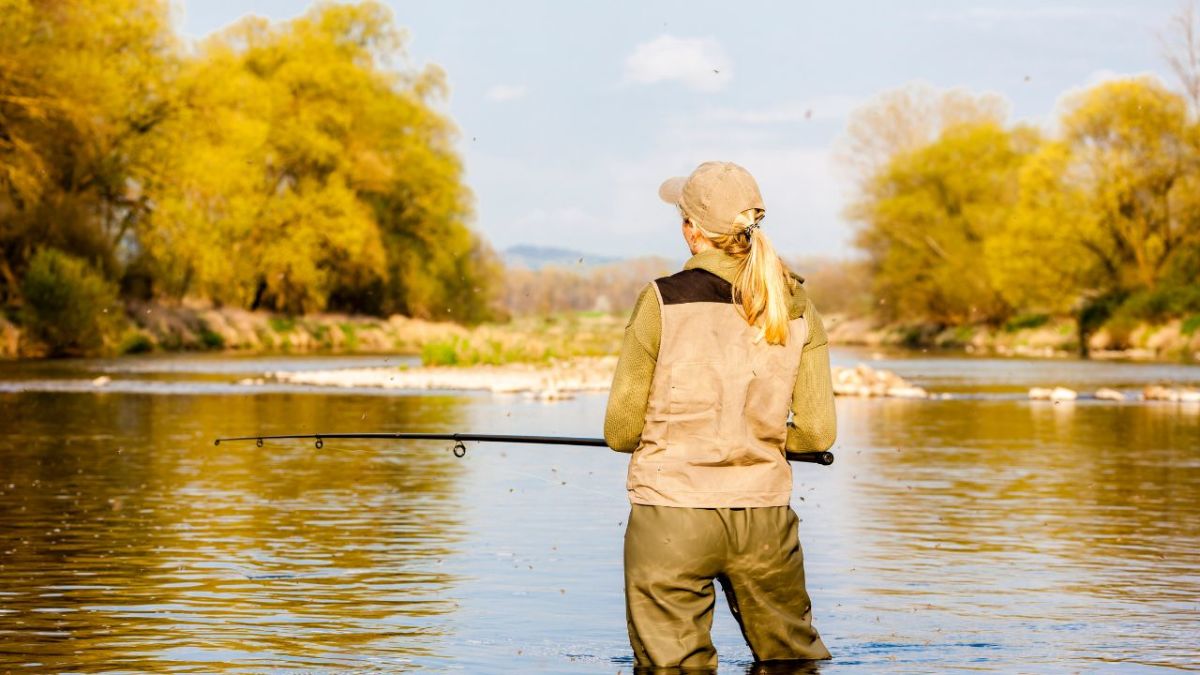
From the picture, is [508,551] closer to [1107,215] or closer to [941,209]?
[1107,215]

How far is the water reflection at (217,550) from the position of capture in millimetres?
7258

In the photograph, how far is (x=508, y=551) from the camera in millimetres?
10242

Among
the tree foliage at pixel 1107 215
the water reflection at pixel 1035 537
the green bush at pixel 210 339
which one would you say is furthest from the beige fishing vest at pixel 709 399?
the green bush at pixel 210 339

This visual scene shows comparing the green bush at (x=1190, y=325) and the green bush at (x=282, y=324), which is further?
the green bush at (x=282, y=324)

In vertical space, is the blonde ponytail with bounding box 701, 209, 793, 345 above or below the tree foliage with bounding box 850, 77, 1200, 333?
below

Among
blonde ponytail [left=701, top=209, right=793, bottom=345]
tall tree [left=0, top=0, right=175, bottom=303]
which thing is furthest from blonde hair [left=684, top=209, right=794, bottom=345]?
tall tree [left=0, top=0, right=175, bottom=303]

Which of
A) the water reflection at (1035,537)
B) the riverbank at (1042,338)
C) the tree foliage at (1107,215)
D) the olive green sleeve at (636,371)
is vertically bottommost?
the water reflection at (1035,537)

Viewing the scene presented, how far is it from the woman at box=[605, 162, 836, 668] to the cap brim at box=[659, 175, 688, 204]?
9 centimetres

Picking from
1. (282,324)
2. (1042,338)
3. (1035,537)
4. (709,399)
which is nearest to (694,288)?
(709,399)

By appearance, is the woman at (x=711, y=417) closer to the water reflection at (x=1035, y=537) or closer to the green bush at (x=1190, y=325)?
the water reflection at (x=1035, y=537)

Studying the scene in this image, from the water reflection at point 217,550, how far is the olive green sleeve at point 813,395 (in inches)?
91.3

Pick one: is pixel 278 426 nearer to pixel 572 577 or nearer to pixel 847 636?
pixel 572 577

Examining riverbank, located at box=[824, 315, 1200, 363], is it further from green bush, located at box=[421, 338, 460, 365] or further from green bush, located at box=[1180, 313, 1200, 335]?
green bush, located at box=[421, 338, 460, 365]

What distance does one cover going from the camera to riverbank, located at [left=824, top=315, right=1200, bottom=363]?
51656 millimetres
